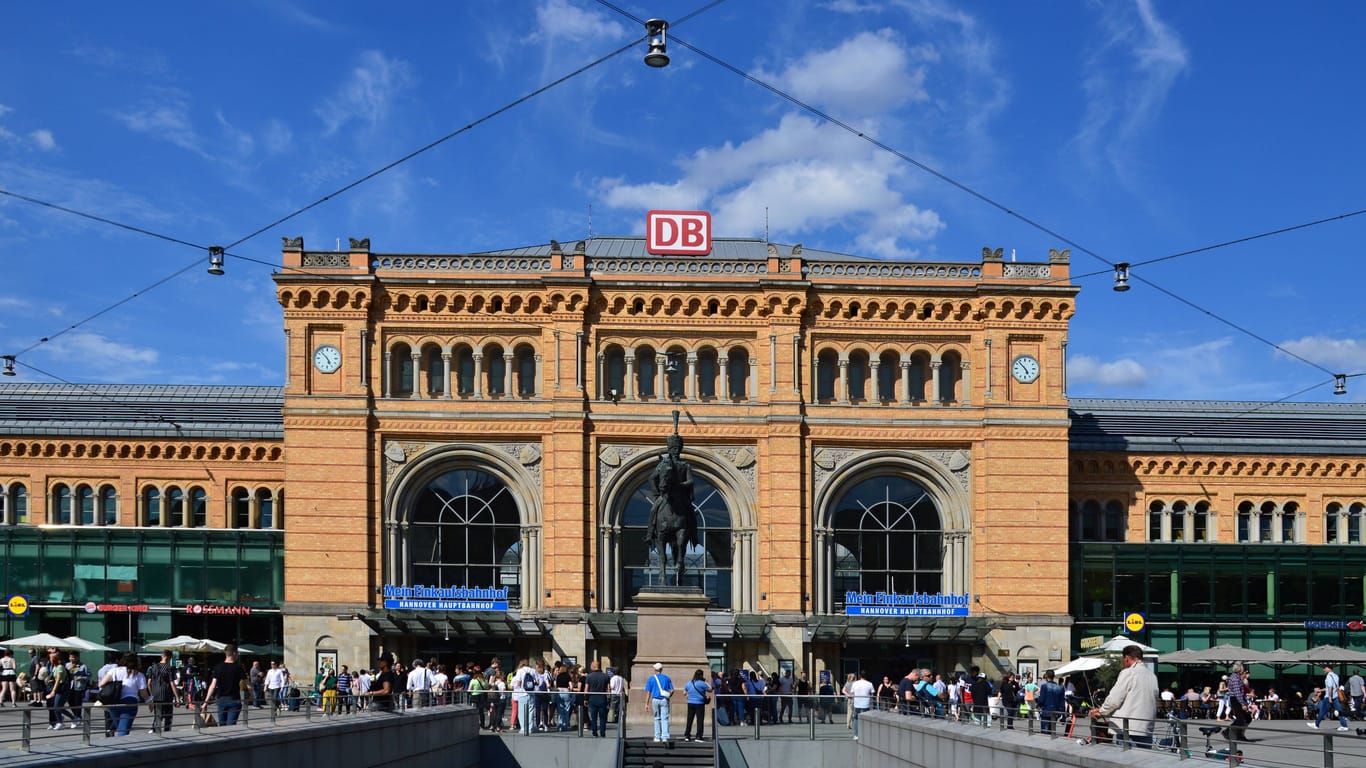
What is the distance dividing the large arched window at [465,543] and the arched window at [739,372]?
8534mm

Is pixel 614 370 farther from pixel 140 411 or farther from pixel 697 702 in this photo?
pixel 697 702

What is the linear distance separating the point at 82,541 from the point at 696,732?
99.4 feet

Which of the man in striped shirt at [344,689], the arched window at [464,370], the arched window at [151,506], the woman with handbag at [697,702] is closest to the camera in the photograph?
the man in striped shirt at [344,689]

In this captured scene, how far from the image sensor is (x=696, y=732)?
115ft

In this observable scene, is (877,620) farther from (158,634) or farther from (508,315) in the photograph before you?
(158,634)

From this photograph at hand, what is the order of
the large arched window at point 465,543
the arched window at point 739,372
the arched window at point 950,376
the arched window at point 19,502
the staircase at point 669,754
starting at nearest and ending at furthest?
the staircase at point 669,754, the large arched window at point 465,543, the arched window at point 739,372, the arched window at point 950,376, the arched window at point 19,502

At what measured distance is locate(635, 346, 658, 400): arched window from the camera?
5456 cm

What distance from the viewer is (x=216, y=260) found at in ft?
111

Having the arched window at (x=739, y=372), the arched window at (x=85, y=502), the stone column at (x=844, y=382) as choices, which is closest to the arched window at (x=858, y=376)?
the stone column at (x=844, y=382)

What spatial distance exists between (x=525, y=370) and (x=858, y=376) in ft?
38.1

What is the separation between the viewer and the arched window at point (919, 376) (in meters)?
55.0

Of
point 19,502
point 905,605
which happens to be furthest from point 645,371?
point 19,502

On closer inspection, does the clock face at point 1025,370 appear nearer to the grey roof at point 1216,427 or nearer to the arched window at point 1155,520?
the grey roof at point 1216,427

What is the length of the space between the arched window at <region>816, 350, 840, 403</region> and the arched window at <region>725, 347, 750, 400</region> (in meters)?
2.45
